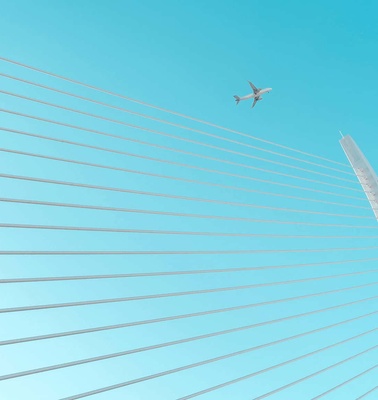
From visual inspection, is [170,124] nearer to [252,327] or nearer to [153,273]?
[153,273]

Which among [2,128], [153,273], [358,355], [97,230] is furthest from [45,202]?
[358,355]

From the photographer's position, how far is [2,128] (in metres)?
2.05

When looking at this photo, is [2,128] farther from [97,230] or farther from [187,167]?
[187,167]

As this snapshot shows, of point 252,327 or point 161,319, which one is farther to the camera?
point 252,327

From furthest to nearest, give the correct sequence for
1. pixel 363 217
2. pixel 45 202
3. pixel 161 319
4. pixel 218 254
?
pixel 363 217 → pixel 218 254 → pixel 161 319 → pixel 45 202

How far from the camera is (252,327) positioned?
8.46 ft

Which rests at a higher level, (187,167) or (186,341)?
(187,167)

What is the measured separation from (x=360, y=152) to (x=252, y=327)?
7.07 feet

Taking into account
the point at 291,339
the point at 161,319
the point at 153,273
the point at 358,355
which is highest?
the point at 153,273

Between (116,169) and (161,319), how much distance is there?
35.8 inches

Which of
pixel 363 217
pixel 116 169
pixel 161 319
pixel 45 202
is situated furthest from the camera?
pixel 363 217

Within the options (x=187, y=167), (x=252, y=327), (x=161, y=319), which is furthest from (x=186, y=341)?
(x=187, y=167)

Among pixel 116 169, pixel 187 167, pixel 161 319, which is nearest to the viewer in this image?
pixel 161 319

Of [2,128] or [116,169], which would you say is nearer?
[2,128]
